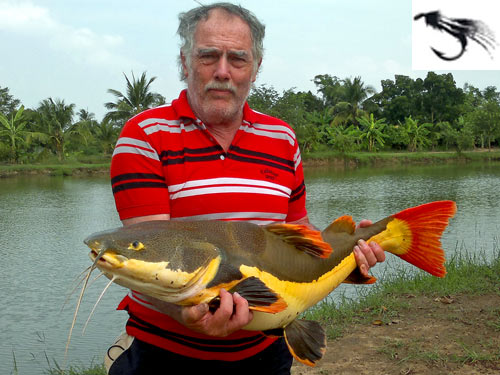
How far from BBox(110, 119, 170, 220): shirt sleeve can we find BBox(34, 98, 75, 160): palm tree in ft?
138

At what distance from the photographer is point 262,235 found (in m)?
2.05

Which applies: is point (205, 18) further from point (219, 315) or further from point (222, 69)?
point (219, 315)

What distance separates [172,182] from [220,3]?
34.3 inches

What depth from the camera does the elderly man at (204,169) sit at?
6.69ft

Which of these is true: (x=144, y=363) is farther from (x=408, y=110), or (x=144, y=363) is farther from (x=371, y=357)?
(x=408, y=110)

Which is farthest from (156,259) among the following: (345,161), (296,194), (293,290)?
(345,161)

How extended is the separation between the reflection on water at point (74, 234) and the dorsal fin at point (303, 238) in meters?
4.94

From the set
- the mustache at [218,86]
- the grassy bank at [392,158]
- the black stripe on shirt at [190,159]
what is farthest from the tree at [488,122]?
the black stripe on shirt at [190,159]

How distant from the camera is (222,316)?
1.76 meters

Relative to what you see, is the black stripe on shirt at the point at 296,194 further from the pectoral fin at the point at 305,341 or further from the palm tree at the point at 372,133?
the palm tree at the point at 372,133

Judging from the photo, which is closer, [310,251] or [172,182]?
[172,182]

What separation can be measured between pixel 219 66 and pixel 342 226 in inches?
39.4

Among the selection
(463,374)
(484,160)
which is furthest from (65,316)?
(484,160)

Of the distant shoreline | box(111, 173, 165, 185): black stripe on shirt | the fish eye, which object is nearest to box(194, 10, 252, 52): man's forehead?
box(111, 173, 165, 185): black stripe on shirt
